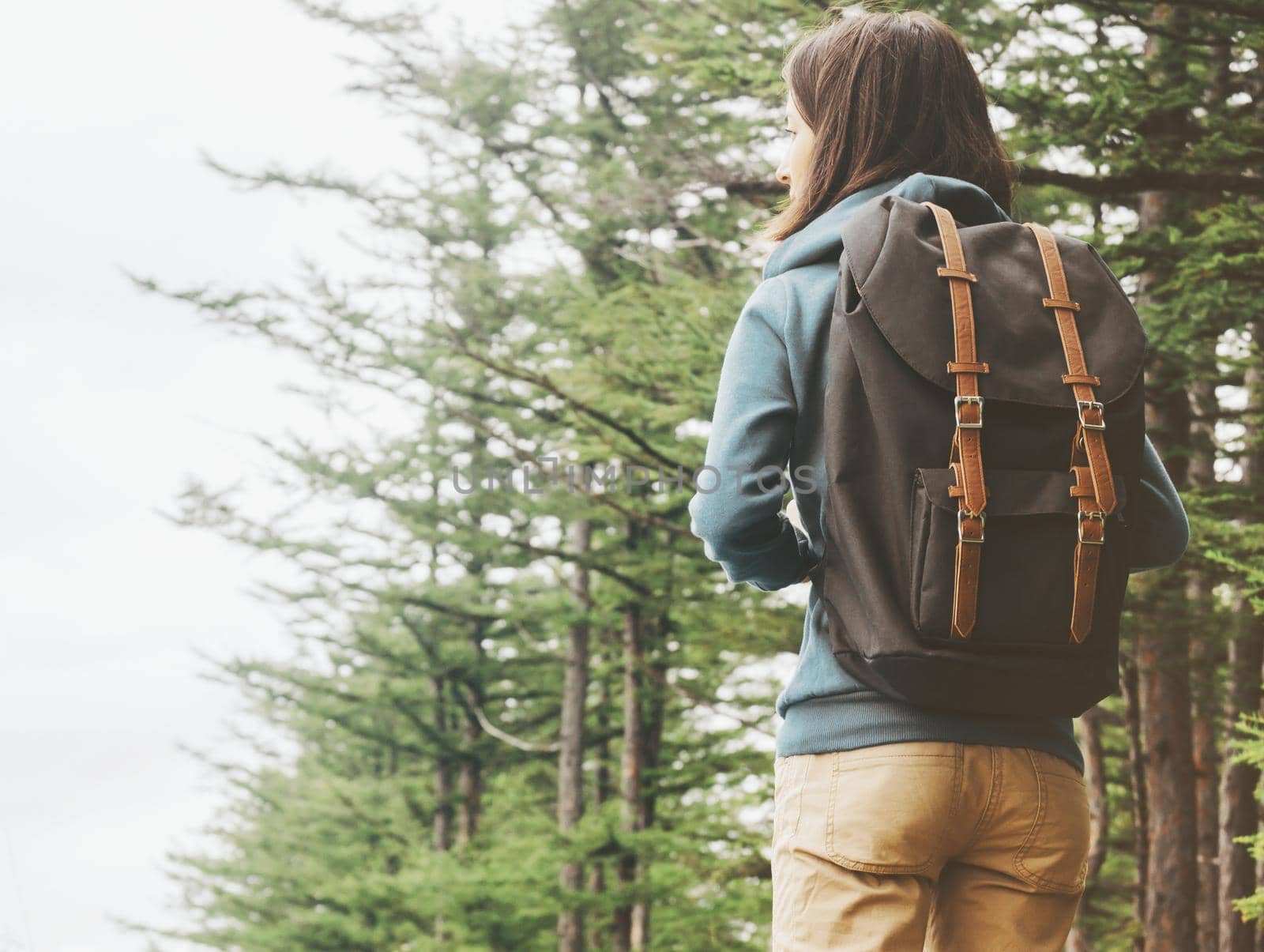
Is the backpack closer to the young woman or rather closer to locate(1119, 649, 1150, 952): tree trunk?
the young woman

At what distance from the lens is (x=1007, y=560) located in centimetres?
132

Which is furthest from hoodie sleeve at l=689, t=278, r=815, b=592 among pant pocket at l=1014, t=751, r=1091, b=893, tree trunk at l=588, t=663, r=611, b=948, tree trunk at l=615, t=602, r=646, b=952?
tree trunk at l=588, t=663, r=611, b=948

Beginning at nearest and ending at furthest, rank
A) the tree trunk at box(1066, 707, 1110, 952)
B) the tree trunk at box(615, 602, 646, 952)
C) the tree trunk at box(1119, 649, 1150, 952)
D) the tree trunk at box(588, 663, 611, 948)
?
1. the tree trunk at box(1119, 649, 1150, 952)
2. the tree trunk at box(1066, 707, 1110, 952)
3. the tree trunk at box(615, 602, 646, 952)
4. the tree trunk at box(588, 663, 611, 948)

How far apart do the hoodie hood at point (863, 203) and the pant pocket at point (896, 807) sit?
0.62 meters

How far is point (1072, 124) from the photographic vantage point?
4.63 meters

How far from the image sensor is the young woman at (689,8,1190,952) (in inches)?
53.0

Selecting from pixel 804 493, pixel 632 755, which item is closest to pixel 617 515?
pixel 632 755

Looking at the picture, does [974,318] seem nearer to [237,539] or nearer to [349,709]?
[237,539]

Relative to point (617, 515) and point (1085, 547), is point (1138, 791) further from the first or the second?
point (1085, 547)

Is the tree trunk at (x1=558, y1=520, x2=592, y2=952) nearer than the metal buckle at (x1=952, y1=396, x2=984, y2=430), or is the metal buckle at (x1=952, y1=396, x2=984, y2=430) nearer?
the metal buckle at (x1=952, y1=396, x2=984, y2=430)

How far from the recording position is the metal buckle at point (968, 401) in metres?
1.30

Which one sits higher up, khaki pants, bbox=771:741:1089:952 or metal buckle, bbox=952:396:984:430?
metal buckle, bbox=952:396:984:430

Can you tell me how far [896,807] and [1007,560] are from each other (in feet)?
1.02

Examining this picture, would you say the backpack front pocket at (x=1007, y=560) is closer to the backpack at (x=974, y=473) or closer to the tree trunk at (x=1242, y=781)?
the backpack at (x=974, y=473)
